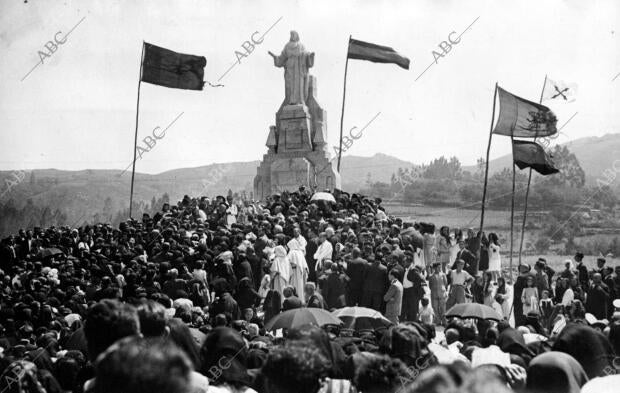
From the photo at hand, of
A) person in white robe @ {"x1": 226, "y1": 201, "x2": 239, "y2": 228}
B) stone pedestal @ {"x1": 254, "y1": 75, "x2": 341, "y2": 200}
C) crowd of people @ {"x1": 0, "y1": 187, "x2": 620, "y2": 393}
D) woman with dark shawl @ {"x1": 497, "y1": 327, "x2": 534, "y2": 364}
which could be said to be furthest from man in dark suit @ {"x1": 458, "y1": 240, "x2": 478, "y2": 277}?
stone pedestal @ {"x1": 254, "y1": 75, "x2": 341, "y2": 200}

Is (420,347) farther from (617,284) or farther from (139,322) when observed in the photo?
(617,284)

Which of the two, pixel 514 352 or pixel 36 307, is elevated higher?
pixel 514 352

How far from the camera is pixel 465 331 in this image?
8156 mm

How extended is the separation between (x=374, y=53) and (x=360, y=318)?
1771cm

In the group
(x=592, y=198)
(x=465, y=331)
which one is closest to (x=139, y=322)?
(x=465, y=331)

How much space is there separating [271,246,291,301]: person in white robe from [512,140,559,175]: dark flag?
6513 millimetres

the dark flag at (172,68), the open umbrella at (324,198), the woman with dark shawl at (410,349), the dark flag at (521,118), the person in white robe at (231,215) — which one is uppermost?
the dark flag at (172,68)

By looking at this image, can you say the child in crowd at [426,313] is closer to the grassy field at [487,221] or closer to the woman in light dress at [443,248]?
the woman in light dress at [443,248]

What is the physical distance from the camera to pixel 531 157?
60.4ft

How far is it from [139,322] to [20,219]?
2582 inches

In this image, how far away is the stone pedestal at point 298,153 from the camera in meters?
30.8

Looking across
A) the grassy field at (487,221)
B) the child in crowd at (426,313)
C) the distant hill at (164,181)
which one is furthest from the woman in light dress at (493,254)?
the distant hill at (164,181)

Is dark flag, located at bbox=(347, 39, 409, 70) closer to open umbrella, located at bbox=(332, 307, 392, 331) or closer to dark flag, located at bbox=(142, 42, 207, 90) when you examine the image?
dark flag, located at bbox=(142, 42, 207, 90)

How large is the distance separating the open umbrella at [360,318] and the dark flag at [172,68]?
15.5 meters
